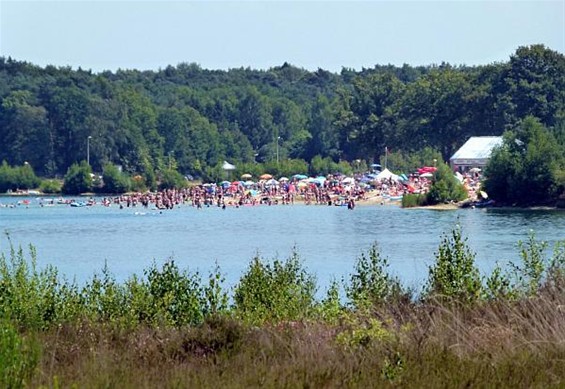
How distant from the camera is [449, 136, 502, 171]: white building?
416 ft

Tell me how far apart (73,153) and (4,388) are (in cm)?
15128

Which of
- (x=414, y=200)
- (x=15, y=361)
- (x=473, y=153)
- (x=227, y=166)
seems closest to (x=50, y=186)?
(x=227, y=166)

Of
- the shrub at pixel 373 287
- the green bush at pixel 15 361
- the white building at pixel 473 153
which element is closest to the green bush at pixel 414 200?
the white building at pixel 473 153

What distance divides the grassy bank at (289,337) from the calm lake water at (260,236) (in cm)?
1258

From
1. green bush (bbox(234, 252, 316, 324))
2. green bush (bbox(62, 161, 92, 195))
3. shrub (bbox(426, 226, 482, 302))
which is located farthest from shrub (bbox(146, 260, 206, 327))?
green bush (bbox(62, 161, 92, 195))

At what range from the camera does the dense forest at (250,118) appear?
132125 mm

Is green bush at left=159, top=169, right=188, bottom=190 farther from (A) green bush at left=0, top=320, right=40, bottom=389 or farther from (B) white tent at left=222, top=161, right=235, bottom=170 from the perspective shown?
(A) green bush at left=0, top=320, right=40, bottom=389

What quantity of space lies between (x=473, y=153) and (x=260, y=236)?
6005cm

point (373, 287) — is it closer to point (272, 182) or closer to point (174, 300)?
point (174, 300)

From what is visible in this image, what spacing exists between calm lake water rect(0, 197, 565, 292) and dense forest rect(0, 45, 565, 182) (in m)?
29.0

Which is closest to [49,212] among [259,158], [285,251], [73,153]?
[73,153]

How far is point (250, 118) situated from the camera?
192625 mm

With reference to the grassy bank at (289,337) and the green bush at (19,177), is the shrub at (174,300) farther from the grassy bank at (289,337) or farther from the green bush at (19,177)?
the green bush at (19,177)

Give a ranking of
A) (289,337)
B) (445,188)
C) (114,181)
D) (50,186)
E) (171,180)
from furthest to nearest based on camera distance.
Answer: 1. (50,186)
2. (171,180)
3. (114,181)
4. (445,188)
5. (289,337)
